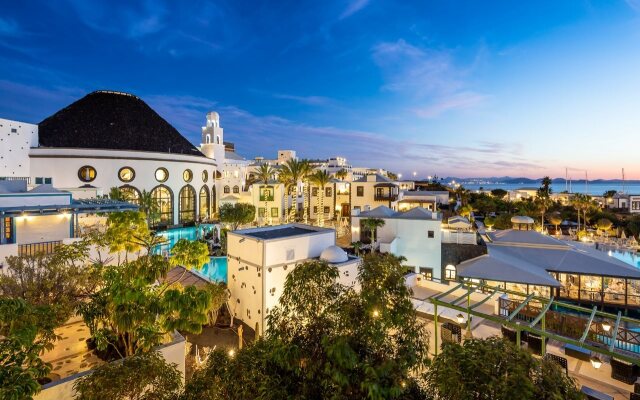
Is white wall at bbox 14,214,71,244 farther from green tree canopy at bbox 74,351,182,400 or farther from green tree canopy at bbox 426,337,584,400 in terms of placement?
green tree canopy at bbox 426,337,584,400

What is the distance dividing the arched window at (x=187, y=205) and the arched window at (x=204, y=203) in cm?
138

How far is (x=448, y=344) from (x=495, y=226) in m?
37.6

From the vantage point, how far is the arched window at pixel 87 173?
106 feet

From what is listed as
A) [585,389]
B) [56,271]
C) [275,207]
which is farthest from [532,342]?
[275,207]

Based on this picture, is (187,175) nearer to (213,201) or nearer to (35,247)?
(213,201)

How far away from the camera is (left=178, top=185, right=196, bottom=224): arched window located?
39.9 m

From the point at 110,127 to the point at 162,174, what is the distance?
8236 millimetres

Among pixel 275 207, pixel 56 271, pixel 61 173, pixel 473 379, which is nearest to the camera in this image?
pixel 473 379

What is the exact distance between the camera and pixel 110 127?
37.2 m

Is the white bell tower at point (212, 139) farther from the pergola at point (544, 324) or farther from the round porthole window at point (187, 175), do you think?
the pergola at point (544, 324)

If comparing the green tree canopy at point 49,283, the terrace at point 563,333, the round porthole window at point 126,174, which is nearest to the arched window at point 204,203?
the round porthole window at point 126,174

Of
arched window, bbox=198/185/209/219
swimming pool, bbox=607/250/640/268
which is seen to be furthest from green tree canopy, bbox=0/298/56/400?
arched window, bbox=198/185/209/219

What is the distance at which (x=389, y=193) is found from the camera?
132ft

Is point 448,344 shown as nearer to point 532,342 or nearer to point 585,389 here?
point 585,389
